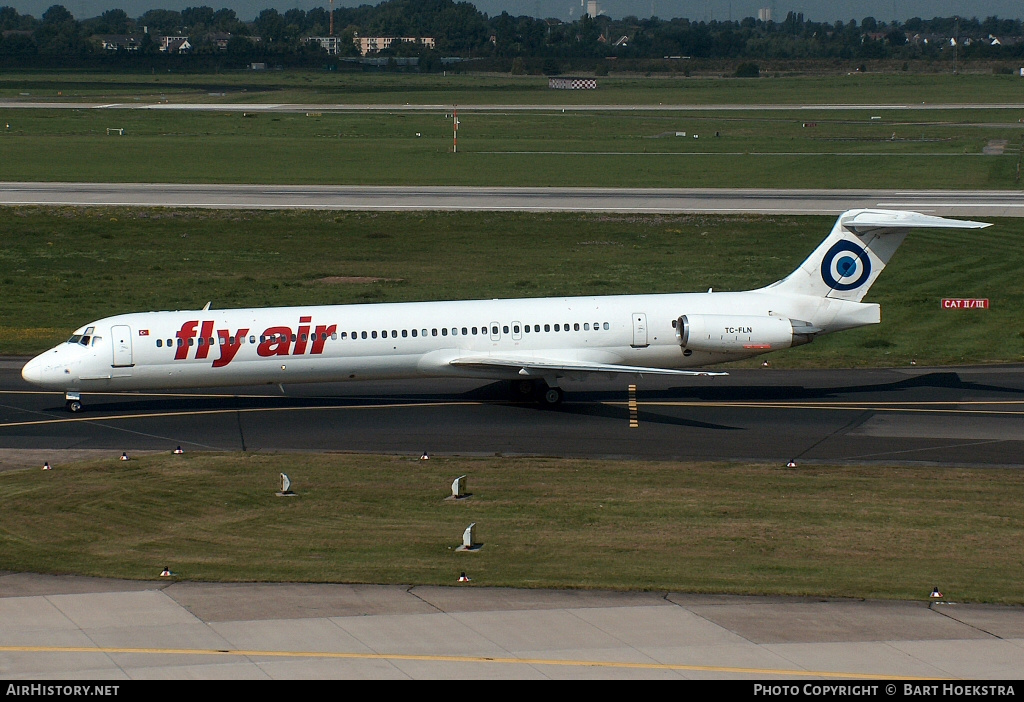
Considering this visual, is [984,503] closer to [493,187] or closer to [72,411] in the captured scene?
[72,411]

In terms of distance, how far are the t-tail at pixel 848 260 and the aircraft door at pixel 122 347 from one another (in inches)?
798

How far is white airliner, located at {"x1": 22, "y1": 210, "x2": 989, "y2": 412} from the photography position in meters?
36.8

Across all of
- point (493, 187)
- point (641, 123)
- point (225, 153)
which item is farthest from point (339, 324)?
point (641, 123)

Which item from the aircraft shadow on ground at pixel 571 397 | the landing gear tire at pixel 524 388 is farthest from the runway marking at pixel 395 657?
the landing gear tire at pixel 524 388

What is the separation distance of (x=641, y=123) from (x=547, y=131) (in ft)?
48.4

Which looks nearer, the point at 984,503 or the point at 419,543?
the point at 419,543

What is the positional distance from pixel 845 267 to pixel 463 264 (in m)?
26.5

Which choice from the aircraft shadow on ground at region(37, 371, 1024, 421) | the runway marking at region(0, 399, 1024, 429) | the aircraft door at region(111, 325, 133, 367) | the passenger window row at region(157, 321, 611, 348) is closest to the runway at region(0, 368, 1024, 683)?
the aircraft door at region(111, 325, 133, 367)

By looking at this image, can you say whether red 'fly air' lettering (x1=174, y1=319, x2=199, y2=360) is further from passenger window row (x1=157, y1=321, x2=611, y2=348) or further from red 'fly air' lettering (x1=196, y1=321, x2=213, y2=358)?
red 'fly air' lettering (x1=196, y1=321, x2=213, y2=358)

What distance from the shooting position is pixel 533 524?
27.1m

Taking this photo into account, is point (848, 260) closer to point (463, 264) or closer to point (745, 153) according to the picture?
point (463, 264)

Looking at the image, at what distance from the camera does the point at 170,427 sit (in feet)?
120

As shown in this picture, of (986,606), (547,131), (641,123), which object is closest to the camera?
(986,606)

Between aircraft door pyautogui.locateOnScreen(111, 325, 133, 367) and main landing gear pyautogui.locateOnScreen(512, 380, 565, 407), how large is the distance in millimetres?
11917
